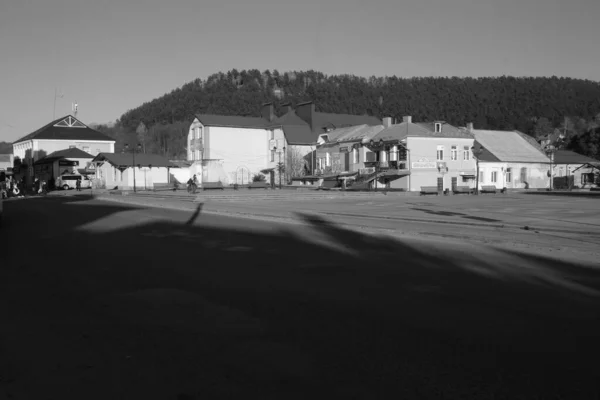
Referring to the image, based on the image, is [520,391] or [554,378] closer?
[520,391]

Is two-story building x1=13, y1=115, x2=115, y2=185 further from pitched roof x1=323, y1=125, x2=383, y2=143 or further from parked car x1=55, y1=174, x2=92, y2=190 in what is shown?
pitched roof x1=323, y1=125, x2=383, y2=143

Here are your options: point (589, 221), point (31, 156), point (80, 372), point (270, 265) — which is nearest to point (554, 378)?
point (80, 372)

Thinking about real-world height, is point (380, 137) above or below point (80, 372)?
above

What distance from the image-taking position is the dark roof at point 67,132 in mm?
92688

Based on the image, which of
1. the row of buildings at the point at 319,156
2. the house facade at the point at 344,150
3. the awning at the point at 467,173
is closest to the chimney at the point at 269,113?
the row of buildings at the point at 319,156

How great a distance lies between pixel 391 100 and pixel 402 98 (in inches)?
157

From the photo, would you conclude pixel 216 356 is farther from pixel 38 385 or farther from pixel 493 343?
Answer: pixel 493 343

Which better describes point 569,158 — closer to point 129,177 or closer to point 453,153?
point 453,153

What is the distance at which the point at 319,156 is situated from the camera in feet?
262

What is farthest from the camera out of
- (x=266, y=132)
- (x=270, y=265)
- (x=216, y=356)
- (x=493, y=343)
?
(x=266, y=132)

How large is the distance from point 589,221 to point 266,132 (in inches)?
2646

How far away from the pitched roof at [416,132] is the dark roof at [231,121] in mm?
22299

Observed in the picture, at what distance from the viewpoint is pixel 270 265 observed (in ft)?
38.1

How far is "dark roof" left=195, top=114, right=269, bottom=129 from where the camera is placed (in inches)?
3233
